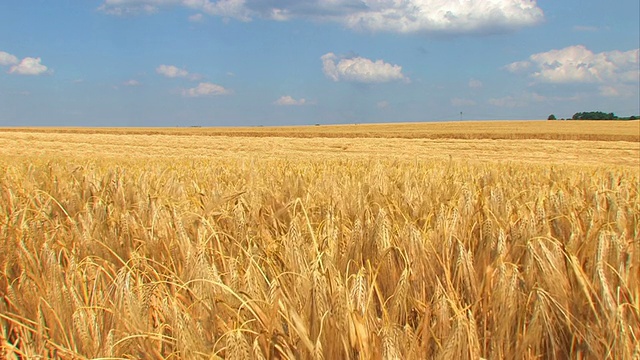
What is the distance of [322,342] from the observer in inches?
30.3

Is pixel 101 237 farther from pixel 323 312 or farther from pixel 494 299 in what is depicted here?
pixel 494 299

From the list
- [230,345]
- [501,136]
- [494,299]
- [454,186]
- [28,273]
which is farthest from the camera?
[501,136]

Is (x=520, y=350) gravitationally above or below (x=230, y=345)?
below

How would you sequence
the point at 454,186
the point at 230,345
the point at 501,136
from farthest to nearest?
the point at 501,136, the point at 454,186, the point at 230,345

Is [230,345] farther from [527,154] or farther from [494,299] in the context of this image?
[527,154]

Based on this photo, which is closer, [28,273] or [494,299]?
[494,299]

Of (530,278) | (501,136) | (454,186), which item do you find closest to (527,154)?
(501,136)

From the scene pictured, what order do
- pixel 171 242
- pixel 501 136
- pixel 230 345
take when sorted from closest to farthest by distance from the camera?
pixel 230 345, pixel 171 242, pixel 501 136

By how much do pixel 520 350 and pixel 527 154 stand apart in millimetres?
17985

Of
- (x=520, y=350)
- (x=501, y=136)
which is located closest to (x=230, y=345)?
(x=520, y=350)

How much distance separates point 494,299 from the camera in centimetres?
93

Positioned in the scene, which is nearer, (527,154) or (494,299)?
(494,299)

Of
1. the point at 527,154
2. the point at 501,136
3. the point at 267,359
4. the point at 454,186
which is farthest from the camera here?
the point at 501,136

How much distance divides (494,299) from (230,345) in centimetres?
56
